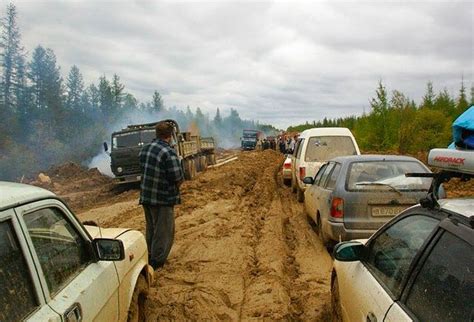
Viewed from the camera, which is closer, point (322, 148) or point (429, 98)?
point (322, 148)

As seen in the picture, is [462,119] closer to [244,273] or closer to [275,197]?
[244,273]

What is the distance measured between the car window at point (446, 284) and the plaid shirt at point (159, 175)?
13.4ft

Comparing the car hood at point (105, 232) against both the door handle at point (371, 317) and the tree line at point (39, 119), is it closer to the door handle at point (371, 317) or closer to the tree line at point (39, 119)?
the door handle at point (371, 317)

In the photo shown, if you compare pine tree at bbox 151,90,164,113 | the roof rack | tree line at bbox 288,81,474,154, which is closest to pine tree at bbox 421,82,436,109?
tree line at bbox 288,81,474,154

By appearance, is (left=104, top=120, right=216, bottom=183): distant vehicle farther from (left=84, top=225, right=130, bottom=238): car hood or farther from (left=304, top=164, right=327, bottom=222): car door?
(left=84, top=225, right=130, bottom=238): car hood

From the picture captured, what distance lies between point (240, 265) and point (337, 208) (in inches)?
63.7

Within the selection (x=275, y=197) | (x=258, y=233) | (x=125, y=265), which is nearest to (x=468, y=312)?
(x=125, y=265)

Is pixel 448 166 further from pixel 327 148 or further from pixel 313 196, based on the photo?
pixel 327 148

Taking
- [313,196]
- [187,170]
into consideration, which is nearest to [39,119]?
[187,170]

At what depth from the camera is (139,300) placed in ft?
12.9

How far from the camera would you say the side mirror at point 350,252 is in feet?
10.4

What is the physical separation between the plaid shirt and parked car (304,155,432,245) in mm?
2313

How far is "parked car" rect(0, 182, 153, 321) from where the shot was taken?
1.90 meters

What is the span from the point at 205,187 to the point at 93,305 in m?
12.3
